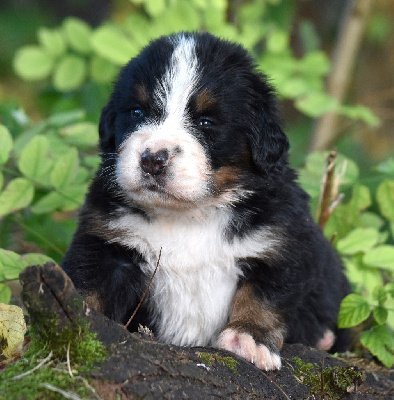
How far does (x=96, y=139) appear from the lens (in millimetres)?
5273

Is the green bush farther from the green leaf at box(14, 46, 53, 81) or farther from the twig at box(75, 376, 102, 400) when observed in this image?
the twig at box(75, 376, 102, 400)

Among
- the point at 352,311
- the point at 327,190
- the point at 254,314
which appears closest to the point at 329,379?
the point at 254,314

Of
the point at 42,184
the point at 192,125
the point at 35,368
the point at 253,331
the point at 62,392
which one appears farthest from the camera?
Answer: the point at 42,184

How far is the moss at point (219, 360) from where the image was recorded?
2873 mm

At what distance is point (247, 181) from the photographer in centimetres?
356

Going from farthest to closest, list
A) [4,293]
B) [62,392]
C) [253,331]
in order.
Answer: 1. [4,293]
2. [253,331]
3. [62,392]

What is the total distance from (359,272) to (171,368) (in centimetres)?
235

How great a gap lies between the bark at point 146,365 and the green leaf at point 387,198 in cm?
217

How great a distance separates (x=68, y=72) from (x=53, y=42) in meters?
0.30

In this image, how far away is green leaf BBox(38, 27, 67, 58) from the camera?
242 inches

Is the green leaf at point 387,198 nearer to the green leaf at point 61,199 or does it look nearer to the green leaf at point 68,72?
the green leaf at point 61,199

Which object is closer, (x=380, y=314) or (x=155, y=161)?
(x=155, y=161)

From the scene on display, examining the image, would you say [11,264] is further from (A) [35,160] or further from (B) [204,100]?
(B) [204,100]

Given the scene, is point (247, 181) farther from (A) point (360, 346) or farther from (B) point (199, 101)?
(A) point (360, 346)
